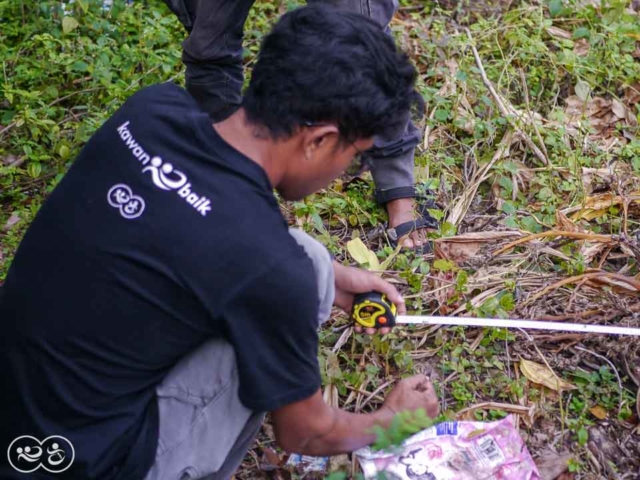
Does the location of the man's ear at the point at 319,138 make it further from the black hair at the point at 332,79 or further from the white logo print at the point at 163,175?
the white logo print at the point at 163,175

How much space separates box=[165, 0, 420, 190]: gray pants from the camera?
2907mm

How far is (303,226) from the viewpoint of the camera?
3.02m

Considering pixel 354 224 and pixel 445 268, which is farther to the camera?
pixel 354 224

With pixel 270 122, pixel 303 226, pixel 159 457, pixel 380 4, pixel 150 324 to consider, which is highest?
pixel 270 122

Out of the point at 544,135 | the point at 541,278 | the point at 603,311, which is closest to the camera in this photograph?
the point at 603,311

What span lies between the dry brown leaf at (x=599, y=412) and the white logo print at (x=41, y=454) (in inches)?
57.0

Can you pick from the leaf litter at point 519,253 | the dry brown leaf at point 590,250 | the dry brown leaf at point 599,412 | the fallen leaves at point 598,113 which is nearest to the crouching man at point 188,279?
the leaf litter at point 519,253

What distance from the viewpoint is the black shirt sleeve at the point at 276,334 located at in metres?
1.58

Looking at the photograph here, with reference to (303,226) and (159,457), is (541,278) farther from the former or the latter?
(159,457)

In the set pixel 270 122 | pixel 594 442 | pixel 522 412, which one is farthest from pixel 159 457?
pixel 594 442

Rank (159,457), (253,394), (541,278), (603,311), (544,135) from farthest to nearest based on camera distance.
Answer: (544,135) < (541,278) < (603,311) < (159,457) < (253,394)

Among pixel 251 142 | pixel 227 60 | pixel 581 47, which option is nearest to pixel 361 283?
pixel 251 142

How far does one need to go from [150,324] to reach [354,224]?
1.52 m

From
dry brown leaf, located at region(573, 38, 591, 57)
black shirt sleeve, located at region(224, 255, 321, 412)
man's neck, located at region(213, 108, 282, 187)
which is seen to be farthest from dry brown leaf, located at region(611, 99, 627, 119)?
black shirt sleeve, located at region(224, 255, 321, 412)
